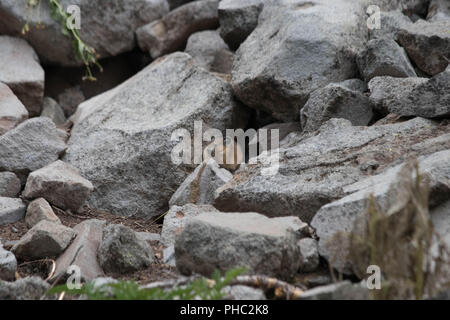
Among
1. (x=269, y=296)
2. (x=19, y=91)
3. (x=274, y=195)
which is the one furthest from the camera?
(x=19, y=91)

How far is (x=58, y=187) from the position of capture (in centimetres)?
411

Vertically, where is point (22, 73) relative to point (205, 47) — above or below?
below

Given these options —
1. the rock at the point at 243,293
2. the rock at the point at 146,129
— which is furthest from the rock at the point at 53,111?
the rock at the point at 243,293


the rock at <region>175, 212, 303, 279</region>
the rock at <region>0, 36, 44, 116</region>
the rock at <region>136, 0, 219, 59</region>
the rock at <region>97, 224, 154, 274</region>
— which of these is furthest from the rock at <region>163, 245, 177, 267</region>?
the rock at <region>136, 0, 219, 59</region>

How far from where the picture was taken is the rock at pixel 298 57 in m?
4.66

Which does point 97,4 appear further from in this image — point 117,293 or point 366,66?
point 117,293

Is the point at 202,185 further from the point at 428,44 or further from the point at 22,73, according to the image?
the point at 22,73

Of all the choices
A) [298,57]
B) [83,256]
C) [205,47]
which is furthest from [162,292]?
[205,47]

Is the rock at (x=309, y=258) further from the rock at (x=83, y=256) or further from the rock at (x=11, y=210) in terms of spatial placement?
the rock at (x=11, y=210)

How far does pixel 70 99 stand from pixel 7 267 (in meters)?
3.84

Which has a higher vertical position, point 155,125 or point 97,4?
point 97,4

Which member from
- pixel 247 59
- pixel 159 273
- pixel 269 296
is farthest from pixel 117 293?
pixel 247 59

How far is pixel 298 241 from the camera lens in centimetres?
302

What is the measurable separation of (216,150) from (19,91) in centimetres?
233
